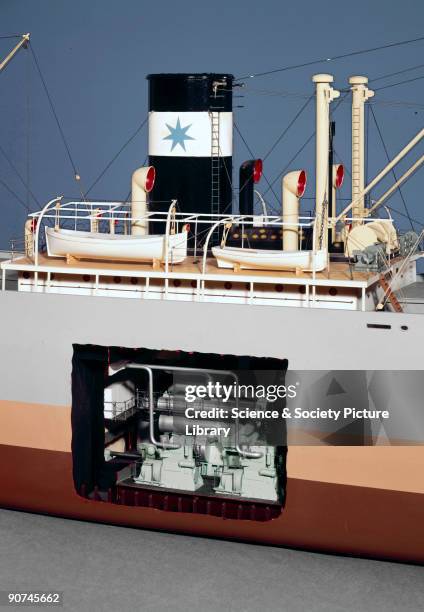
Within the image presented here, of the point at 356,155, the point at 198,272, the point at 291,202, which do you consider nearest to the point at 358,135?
the point at 356,155

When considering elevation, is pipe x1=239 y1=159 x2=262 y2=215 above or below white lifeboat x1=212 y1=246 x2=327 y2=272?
→ above

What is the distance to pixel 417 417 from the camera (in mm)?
10820

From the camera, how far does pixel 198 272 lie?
12.2 meters

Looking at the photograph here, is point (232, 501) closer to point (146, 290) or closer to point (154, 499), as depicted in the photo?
point (154, 499)

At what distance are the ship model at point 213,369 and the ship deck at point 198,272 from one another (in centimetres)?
3

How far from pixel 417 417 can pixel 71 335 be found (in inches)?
163

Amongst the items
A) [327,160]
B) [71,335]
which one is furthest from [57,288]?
[327,160]

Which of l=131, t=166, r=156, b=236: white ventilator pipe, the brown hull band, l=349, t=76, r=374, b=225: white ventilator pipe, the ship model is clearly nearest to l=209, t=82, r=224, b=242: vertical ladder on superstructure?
the ship model

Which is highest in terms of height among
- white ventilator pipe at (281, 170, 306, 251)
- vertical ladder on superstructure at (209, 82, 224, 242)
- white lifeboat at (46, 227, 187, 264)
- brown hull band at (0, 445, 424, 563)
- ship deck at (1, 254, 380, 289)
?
vertical ladder on superstructure at (209, 82, 224, 242)

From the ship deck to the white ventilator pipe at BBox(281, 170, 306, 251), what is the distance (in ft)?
1.97

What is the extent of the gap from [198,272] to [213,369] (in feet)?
3.99

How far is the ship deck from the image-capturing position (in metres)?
11.6

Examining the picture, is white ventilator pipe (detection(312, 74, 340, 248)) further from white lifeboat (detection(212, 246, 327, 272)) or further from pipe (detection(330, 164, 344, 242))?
pipe (detection(330, 164, 344, 242))

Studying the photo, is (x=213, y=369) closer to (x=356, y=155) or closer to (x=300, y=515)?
(x=300, y=515)
